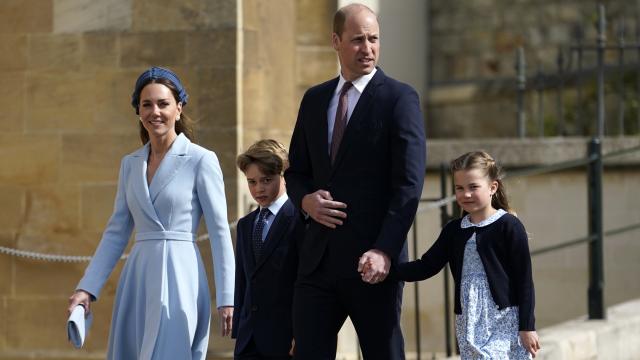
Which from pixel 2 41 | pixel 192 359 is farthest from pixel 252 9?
pixel 192 359

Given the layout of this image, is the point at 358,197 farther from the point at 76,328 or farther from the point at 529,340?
the point at 76,328

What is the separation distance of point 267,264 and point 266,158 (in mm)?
389

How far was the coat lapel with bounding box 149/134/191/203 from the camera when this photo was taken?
550 cm

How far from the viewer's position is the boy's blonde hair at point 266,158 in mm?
5777

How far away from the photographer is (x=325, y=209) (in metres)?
5.20

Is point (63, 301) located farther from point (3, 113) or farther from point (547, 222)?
point (547, 222)

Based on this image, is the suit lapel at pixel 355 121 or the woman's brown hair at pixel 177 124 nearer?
the suit lapel at pixel 355 121

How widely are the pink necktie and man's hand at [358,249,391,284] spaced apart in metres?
0.39

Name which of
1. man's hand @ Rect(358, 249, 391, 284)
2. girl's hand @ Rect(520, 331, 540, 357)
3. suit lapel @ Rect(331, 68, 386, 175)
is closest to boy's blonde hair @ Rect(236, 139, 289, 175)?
suit lapel @ Rect(331, 68, 386, 175)

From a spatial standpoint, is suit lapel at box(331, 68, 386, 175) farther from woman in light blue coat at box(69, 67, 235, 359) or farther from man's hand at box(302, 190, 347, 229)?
woman in light blue coat at box(69, 67, 235, 359)

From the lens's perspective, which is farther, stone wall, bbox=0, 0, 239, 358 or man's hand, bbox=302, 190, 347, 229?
stone wall, bbox=0, 0, 239, 358

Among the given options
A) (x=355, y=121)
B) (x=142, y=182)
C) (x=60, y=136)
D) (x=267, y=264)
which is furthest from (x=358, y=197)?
(x=60, y=136)

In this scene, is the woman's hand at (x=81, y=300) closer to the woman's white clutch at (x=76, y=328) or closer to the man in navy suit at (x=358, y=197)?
the woman's white clutch at (x=76, y=328)

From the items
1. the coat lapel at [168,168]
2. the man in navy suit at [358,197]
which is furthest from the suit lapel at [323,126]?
the coat lapel at [168,168]
